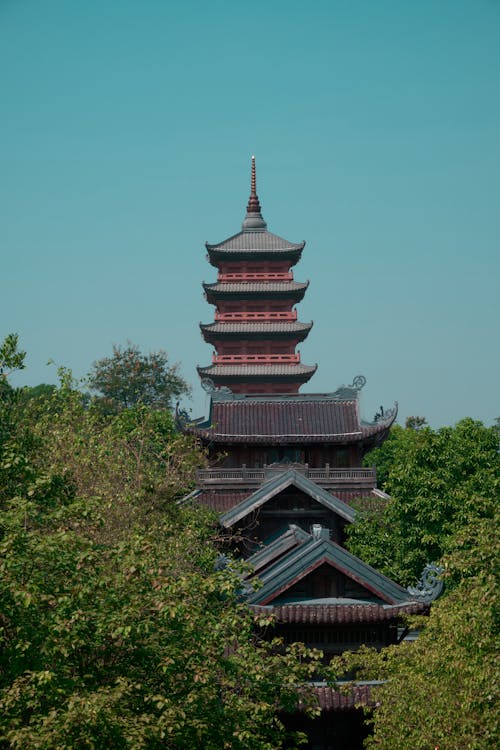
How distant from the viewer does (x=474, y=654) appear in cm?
1638

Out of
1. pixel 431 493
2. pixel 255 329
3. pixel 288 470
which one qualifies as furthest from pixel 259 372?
pixel 431 493

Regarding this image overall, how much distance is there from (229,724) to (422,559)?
60.9ft

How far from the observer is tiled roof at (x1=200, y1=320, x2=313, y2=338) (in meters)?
59.8

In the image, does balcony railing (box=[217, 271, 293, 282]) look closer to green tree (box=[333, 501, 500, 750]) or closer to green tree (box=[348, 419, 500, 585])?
green tree (box=[348, 419, 500, 585])

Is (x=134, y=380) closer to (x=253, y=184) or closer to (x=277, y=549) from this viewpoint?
(x=253, y=184)

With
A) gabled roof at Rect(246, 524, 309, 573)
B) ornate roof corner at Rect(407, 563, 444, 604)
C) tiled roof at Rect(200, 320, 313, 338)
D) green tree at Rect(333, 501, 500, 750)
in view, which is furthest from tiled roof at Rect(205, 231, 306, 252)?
green tree at Rect(333, 501, 500, 750)

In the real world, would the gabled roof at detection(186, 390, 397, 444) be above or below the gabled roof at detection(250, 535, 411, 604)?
above

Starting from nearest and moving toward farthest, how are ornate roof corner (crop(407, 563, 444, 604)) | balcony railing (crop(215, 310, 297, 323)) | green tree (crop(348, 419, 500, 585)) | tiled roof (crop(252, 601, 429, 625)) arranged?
tiled roof (crop(252, 601, 429, 625)) < ornate roof corner (crop(407, 563, 444, 604)) < green tree (crop(348, 419, 500, 585)) < balcony railing (crop(215, 310, 297, 323))

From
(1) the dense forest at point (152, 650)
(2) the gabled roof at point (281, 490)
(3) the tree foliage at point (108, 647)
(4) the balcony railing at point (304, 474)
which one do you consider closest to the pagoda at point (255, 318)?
(4) the balcony railing at point (304, 474)

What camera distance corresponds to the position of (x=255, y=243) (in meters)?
62.9

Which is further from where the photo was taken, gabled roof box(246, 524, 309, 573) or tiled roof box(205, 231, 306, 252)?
tiled roof box(205, 231, 306, 252)

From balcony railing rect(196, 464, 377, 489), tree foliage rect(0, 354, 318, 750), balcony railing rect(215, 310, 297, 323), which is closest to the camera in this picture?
tree foliage rect(0, 354, 318, 750)

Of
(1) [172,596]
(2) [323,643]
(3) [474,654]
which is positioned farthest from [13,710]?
(2) [323,643]

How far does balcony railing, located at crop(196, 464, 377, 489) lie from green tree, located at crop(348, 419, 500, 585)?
7344 mm
